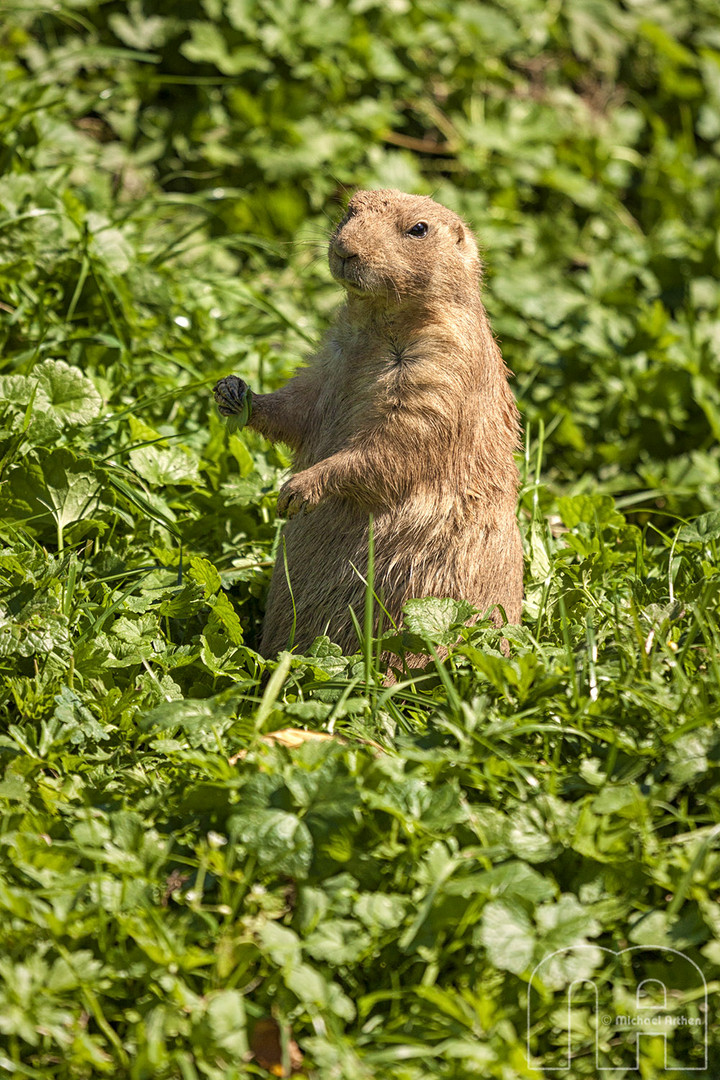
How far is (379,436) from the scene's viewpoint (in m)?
3.73

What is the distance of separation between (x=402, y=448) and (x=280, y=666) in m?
0.98

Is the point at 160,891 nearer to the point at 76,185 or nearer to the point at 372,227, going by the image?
the point at 372,227

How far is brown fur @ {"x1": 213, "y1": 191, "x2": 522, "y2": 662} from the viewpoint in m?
3.75

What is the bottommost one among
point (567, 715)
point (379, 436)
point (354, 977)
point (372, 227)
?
point (354, 977)

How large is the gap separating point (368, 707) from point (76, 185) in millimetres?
4275

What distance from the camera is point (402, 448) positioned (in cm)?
372

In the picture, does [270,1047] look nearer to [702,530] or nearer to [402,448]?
[402,448]

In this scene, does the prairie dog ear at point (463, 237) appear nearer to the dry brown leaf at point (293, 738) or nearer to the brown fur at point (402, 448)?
the brown fur at point (402, 448)

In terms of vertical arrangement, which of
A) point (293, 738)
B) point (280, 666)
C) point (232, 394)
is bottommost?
point (293, 738)

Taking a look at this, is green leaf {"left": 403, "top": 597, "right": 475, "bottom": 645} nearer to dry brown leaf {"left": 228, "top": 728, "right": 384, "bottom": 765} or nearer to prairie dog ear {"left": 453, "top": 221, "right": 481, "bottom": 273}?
dry brown leaf {"left": 228, "top": 728, "right": 384, "bottom": 765}

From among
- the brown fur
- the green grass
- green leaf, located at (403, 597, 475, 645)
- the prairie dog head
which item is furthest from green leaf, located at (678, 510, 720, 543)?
the prairie dog head

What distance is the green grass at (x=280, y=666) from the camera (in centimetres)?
250

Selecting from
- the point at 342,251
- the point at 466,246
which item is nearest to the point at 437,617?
the point at 342,251

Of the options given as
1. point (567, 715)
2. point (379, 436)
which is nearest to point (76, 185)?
point (379, 436)
